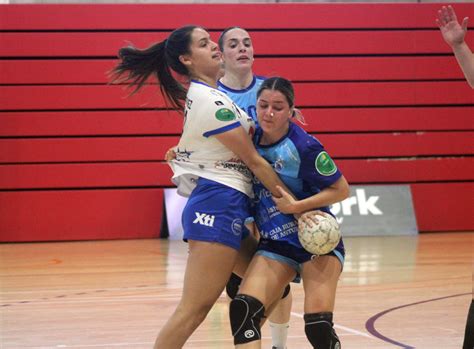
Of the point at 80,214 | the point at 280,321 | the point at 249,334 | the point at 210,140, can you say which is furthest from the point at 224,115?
the point at 80,214

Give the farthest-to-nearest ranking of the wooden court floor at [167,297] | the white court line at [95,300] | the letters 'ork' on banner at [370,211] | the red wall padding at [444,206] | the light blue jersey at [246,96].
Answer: the red wall padding at [444,206]
the letters 'ork' on banner at [370,211]
the white court line at [95,300]
the wooden court floor at [167,297]
the light blue jersey at [246,96]

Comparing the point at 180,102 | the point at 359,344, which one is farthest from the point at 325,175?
the point at 359,344

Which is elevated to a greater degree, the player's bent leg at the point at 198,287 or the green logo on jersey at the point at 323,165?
the green logo on jersey at the point at 323,165

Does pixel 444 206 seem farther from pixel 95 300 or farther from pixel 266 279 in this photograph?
pixel 266 279

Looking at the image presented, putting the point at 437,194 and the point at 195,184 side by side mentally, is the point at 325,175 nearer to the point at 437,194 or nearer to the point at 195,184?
the point at 195,184

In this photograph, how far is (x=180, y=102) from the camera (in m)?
4.36

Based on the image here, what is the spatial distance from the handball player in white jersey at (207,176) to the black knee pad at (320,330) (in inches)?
16.4

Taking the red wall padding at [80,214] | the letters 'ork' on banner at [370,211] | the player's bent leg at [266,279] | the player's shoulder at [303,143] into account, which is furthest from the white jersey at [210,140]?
the red wall padding at [80,214]

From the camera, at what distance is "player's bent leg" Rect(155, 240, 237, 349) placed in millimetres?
3793

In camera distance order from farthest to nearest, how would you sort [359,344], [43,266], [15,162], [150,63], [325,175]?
[15,162] → [43,266] → [359,344] → [150,63] → [325,175]

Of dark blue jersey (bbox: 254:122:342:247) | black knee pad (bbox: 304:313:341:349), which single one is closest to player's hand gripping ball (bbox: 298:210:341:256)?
dark blue jersey (bbox: 254:122:342:247)

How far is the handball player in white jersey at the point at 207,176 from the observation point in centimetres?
380

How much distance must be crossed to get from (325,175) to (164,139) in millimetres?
7904

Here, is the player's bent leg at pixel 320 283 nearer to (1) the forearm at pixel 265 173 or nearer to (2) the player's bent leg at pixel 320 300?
(2) the player's bent leg at pixel 320 300
